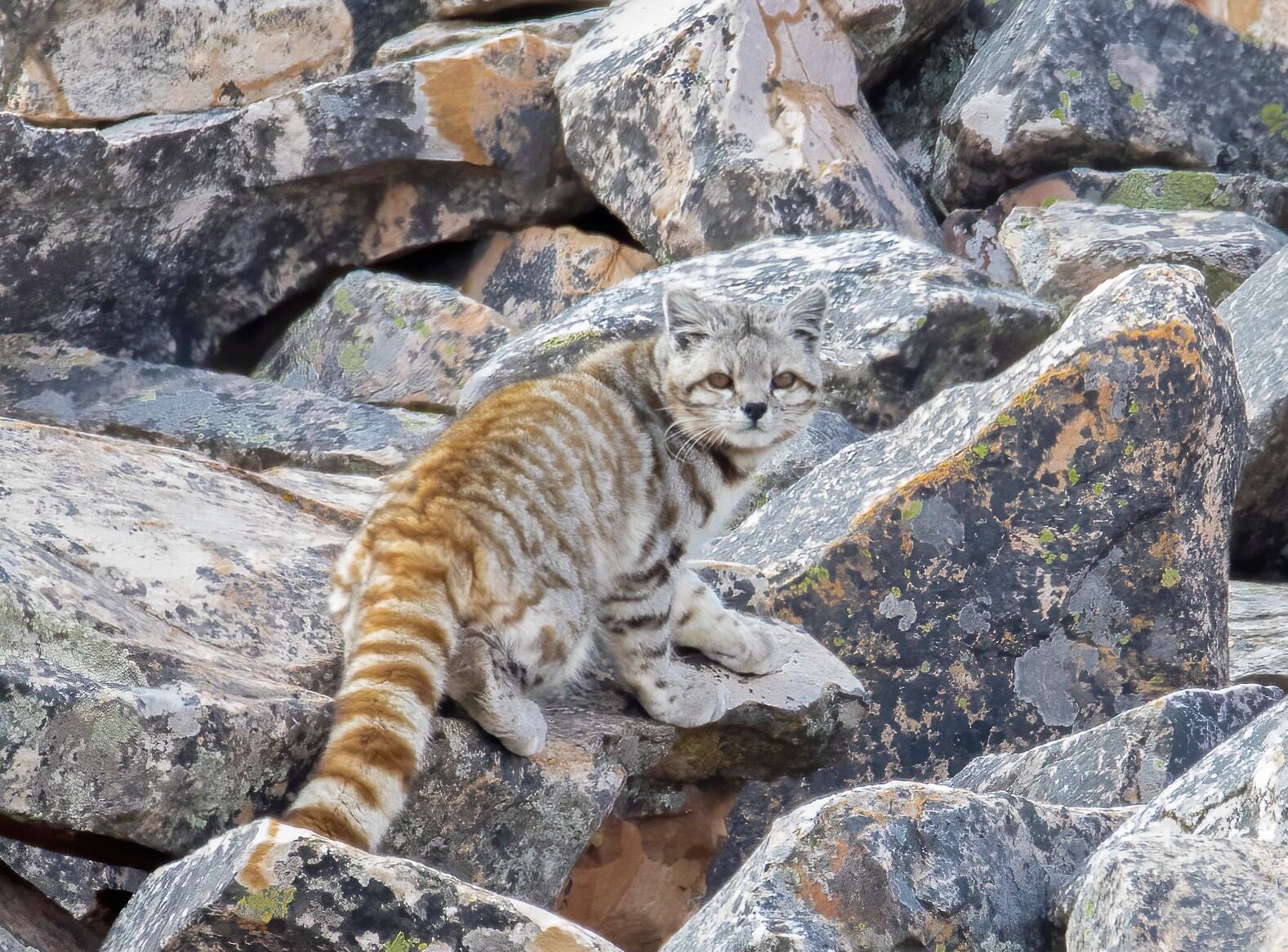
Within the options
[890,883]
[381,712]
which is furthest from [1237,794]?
[381,712]

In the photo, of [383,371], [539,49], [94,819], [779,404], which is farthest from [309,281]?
[94,819]

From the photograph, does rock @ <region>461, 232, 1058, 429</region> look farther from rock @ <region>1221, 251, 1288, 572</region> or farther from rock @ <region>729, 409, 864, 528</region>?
rock @ <region>1221, 251, 1288, 572</region>

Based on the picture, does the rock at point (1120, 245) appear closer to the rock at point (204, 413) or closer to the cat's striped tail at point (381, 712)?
the rock at point (204, 413)

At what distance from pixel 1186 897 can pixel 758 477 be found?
556 cm

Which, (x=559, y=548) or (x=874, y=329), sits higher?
(x=559, y=548)

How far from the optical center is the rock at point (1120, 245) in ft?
31.0

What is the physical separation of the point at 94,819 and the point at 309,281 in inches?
293

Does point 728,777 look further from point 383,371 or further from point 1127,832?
point 383,371

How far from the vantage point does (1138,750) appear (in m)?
4.47

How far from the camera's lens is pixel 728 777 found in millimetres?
5531

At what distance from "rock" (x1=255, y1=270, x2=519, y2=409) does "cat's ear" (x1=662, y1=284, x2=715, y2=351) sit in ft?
13.5

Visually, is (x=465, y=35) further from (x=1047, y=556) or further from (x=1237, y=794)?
(x=1237, y=794)

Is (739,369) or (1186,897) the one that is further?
(739,369)

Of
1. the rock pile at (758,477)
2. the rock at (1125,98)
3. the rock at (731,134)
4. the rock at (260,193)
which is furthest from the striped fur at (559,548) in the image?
the rock at (260,193)
